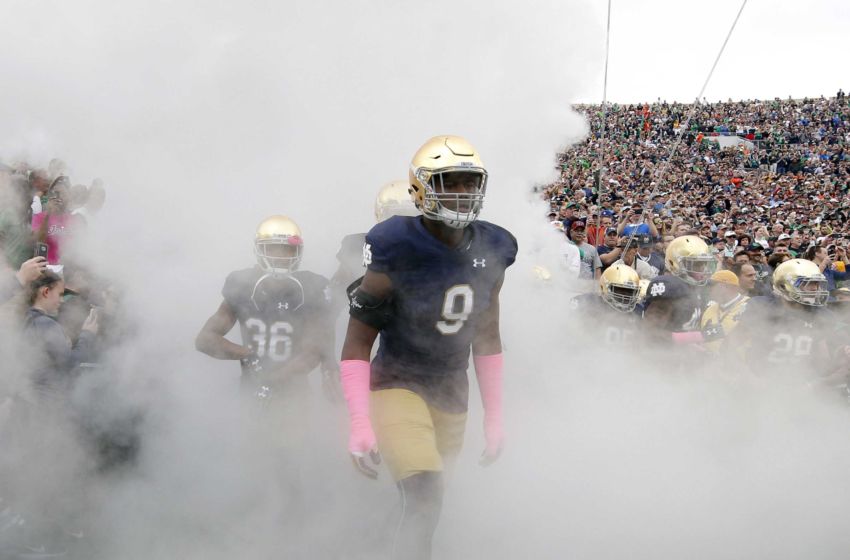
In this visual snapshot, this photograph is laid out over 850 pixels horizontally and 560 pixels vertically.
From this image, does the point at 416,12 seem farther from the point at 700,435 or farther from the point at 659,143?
the point at 659,143

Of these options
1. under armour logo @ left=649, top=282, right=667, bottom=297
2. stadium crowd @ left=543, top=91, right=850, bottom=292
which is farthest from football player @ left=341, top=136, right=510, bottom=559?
stadium crowd @ left=543, top=91, right=850, bottom=292

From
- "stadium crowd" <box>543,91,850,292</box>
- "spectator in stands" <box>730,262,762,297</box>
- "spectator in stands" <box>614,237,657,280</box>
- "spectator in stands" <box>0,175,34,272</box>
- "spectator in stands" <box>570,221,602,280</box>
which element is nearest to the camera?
"spectator in stands" <box>0,175,34,272</box>

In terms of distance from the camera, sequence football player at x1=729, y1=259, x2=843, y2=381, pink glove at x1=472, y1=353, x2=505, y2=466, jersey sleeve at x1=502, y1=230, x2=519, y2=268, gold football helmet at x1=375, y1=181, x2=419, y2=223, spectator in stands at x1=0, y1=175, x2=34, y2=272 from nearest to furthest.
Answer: jersey sleeve at x1=502, y1=230, x2=519, y2=268
pink glove at x1=472, y1=353, x2=505, y2=466
gold football helmet at x1=375, y1=181, x2=419, y2=223
spectator in stands at x1=0, y1=175, x2=34, y2=272
football player at x1=729, y1=259, x2=843, y2=381

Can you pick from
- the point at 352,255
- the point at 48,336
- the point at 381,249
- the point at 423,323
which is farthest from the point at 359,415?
the point at 48,336

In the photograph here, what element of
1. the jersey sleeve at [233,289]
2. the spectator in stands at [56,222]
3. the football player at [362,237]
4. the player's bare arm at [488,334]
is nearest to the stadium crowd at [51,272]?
the spectator in stands at [56,222]

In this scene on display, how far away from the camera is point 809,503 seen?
431 cm

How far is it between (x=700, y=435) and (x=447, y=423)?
2155 mm

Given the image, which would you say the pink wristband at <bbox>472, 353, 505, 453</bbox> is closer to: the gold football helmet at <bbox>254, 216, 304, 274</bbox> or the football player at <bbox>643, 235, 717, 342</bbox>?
the gold football helmet at <bbox>254, 216, 304, 274</bbox>

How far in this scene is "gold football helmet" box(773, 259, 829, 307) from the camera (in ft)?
16.7

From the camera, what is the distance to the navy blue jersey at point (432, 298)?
2869 mm

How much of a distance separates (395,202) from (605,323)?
181 centimetres

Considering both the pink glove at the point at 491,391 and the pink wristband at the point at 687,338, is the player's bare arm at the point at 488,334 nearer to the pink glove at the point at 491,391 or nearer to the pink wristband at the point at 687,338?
the pink glove at the point at 491,391

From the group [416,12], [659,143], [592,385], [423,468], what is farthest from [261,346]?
[659,143]

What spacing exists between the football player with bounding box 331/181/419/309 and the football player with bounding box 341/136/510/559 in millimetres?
994
